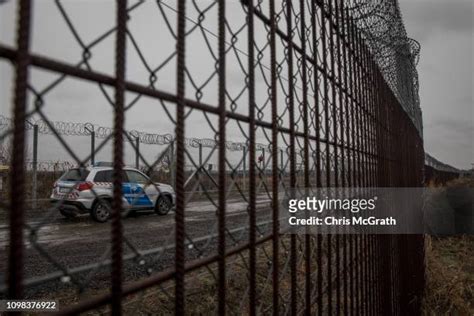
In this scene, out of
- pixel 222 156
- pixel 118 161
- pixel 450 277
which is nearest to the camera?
pixel 118 161

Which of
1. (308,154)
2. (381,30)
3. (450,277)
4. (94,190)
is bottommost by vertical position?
(450,277)

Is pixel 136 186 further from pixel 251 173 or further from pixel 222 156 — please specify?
pixel 222 156

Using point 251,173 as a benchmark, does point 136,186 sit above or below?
below

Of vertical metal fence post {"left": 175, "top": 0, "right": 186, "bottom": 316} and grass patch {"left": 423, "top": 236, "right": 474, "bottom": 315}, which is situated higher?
vertical metal fence post {"left": 175, "top": 0, "right": 186, "bottom": 316}

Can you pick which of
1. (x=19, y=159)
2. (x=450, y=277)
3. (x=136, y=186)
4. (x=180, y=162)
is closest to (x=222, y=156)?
(x=180, y=162)

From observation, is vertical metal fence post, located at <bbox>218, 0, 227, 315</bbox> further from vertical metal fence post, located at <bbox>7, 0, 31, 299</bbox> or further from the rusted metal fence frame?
vertical metal fence post, located at <bbox>7, 0, 31, 299</bbox>

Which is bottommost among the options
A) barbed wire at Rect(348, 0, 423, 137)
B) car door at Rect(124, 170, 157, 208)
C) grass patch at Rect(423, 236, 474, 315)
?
grass patch at Rect(423, 236, 474, 315)

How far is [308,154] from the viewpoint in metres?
1.87

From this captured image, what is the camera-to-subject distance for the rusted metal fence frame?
0.62m

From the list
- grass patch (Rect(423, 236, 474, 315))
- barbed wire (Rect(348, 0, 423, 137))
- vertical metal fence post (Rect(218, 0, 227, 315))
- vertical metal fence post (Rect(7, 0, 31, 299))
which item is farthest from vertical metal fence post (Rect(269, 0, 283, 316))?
grass patch (Rect(423, 236, 474, 315))

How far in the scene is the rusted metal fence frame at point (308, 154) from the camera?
2.04 feet

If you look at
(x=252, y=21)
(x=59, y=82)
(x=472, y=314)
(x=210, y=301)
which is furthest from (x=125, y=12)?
(x=472, y=314)

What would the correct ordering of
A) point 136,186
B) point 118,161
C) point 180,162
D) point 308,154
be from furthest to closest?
1. point 136,186
2. point 308,154
3. point 180,162
4. point 118,161

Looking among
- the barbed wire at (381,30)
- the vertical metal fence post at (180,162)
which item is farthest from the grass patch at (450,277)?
the vertical metal fence post at (180,162)
